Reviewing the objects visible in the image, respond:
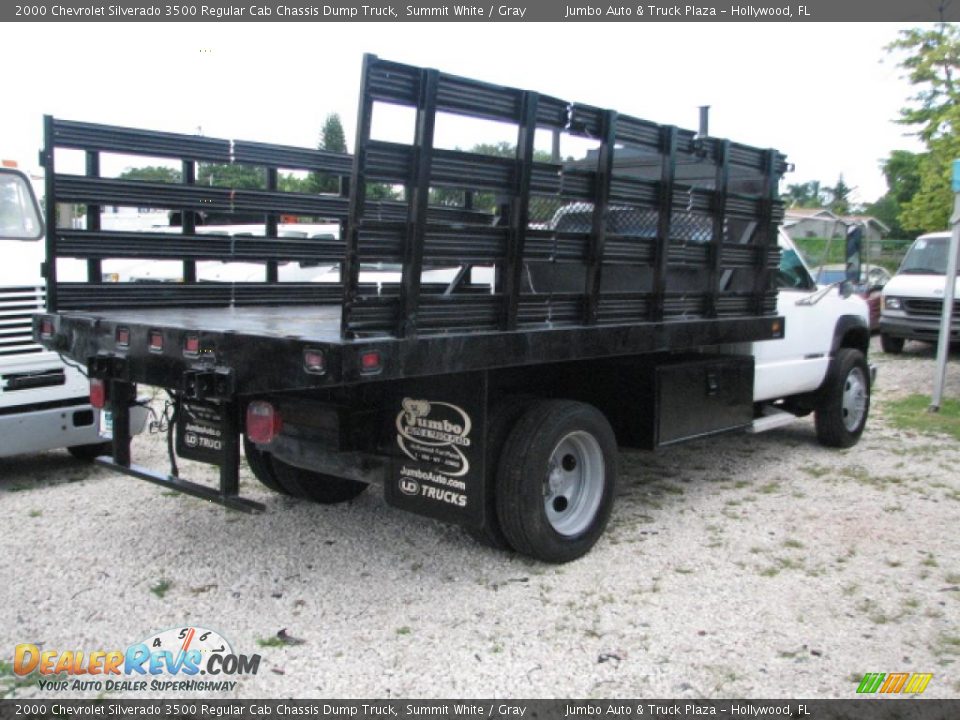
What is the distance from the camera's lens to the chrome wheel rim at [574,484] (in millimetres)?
4789

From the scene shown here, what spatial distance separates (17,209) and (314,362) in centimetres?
432

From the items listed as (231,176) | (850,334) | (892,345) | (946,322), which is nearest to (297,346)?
(231,176)

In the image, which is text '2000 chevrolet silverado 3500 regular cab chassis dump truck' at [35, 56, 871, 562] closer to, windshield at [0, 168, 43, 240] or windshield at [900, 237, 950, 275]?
windshield at [0, 168, 43, 240]

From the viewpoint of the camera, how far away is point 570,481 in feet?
16.2

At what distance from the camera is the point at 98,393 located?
459 centimetres

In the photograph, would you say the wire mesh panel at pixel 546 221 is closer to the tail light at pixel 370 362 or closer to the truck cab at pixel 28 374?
the tail light at pixel 370 362

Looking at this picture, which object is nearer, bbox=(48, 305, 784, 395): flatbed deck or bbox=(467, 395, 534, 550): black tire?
bbox=(48, 305, 784, 395): flatbed deck

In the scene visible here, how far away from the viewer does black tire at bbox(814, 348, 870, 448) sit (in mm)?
7609

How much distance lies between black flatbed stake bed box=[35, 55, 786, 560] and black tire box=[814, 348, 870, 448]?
1.76 metres

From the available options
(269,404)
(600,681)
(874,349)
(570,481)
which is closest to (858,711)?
(600,681)

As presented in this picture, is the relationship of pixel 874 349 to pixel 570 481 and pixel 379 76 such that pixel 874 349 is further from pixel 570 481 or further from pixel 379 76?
pixel 379 76

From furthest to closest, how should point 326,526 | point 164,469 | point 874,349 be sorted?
point 874,349 → point 164,469 → point 326,526

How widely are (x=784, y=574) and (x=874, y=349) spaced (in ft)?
42.9

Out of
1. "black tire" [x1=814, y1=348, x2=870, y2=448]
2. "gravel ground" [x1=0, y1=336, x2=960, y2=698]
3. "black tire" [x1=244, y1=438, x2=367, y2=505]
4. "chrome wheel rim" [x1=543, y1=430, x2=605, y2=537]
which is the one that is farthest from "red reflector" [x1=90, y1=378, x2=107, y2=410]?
"black tire" [x1=814, y1=348, x2=870, y2=448]
